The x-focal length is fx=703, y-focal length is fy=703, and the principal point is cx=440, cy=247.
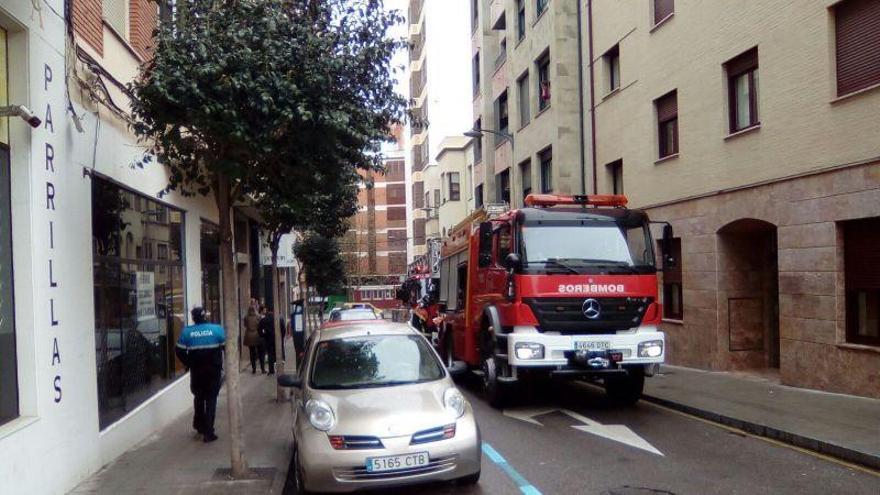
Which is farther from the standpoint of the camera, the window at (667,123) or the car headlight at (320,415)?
the window at (667,123)

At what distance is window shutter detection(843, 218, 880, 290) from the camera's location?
34.1 feet

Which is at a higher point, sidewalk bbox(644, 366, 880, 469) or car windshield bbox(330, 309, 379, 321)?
car windshield bbox(330, 309, 379, 321)

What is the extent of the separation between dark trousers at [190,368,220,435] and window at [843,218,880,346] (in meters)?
9.36

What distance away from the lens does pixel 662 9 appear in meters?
16.2

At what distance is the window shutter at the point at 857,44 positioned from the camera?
33.5 ft

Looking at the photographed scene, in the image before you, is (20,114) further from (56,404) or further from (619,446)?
(619,446)

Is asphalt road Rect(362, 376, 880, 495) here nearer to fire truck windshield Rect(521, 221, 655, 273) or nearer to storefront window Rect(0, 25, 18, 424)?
fire truck windshield Rect(521, 221, 655, 273)

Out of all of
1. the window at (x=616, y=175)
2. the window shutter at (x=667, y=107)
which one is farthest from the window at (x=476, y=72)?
the window shutter at (x=667, y=107)

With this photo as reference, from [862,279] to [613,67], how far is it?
33.9 ft

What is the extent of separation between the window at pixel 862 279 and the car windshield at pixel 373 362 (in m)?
7.19

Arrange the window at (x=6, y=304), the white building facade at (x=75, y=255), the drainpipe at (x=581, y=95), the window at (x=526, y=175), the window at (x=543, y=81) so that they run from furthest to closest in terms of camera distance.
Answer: the window at (x=526, y=175) < the window at (x=543, y=81) < the drainpipe at (x=581, y=95) < the white building facade at (x=75, y=255) < the window at (x=6, y=304)

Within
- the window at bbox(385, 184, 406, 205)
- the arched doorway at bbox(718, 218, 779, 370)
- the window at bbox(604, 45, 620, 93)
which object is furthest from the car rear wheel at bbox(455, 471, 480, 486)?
the window at bbox(385, 184, 406, 205)

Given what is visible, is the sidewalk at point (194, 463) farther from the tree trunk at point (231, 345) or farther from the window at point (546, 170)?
the window at point (546, 170)

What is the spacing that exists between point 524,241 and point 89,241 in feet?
18.2
